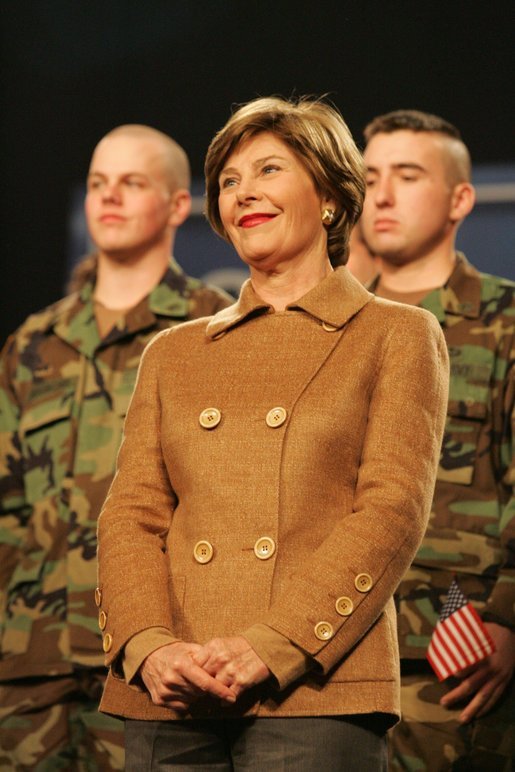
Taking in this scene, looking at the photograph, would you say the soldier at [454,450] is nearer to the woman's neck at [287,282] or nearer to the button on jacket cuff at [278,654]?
the woman's neck at [287,282]

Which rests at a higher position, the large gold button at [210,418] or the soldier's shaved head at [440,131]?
the soldier's shaved head at [440,131]

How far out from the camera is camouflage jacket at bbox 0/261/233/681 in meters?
3.51

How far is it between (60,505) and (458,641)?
116 cm

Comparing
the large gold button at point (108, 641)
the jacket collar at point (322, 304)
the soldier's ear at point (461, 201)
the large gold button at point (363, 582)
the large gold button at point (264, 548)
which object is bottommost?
the large gold button at point (108, 641)

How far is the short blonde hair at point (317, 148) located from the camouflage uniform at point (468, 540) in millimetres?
Answer: 1119

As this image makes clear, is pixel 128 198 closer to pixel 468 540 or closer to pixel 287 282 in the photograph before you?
pixel 468 540

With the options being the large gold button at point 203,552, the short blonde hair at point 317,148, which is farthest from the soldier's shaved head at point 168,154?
the large gold button at point 203,552

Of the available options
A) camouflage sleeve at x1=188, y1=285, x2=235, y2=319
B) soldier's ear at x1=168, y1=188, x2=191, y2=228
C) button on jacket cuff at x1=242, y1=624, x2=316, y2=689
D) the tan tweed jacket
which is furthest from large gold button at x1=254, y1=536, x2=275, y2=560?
soldier's ear at x1=168, y1=188, x2=191, y2=228

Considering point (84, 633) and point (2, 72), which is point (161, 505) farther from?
point (2, 72)

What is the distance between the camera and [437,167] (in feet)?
11.6

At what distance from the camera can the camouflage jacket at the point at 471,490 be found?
317 cm

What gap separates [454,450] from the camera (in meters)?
3.23

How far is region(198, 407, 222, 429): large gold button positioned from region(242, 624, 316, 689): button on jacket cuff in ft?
1.05

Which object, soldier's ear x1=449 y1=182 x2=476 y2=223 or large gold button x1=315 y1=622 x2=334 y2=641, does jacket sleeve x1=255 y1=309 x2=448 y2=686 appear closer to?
large gold button x1=315 y1=622 x2=334 y2=641
